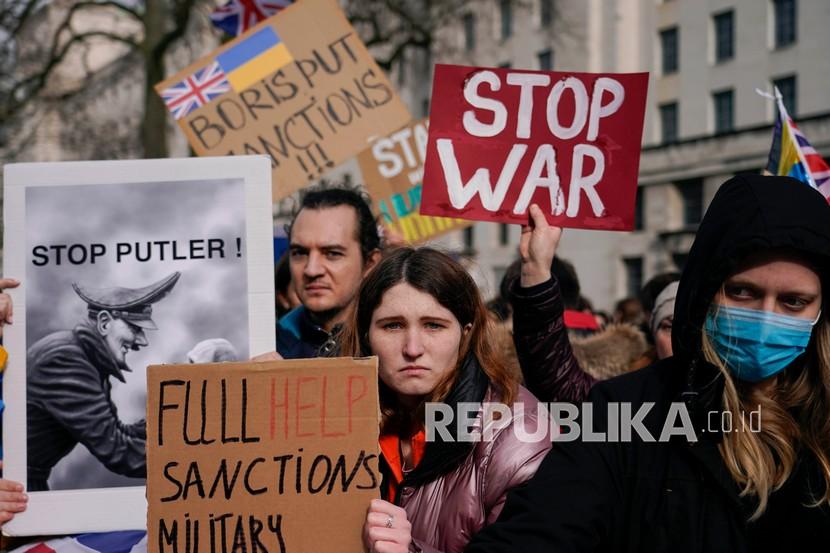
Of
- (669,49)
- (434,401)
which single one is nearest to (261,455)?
(434,401)

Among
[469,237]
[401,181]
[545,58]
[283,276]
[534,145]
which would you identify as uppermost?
[545,58]

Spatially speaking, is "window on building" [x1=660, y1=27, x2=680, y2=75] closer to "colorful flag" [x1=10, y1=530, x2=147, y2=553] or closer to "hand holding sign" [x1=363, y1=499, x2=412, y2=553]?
"colorful flag" [x1=10, y1=530, x2=147, y2=553]

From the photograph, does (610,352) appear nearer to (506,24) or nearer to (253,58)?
(253,58)

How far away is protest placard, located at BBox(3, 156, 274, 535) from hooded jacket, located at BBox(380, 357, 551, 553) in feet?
2.22

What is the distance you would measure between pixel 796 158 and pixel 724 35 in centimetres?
2840

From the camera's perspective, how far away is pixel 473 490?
2.28m

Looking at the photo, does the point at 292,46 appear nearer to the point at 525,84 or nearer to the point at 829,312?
the point at 525,84

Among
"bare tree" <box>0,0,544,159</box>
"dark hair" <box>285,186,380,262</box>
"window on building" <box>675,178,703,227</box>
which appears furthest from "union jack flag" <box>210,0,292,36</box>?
"window on building" <box>675,178,703,227</box>

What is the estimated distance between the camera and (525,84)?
9.66 ft

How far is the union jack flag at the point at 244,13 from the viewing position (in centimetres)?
629

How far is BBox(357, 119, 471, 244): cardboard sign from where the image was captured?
21.2ft

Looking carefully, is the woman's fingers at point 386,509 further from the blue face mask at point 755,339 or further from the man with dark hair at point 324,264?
the man with dark hair at point 324,264

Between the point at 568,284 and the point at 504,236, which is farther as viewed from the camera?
the point at 504,236

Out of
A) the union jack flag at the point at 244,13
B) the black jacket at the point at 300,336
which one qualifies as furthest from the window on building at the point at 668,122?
the black jacket at the point at 300,336
